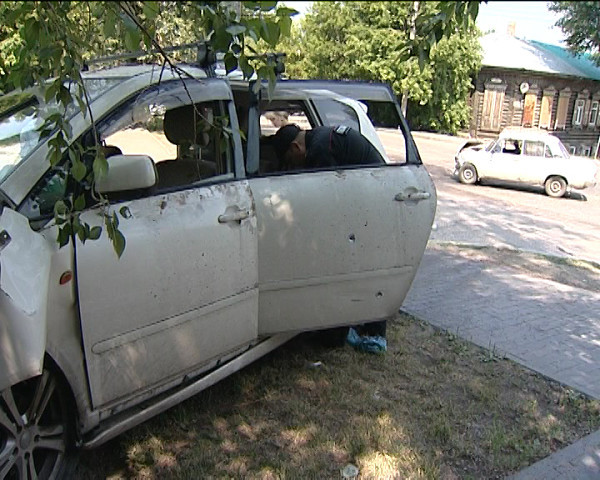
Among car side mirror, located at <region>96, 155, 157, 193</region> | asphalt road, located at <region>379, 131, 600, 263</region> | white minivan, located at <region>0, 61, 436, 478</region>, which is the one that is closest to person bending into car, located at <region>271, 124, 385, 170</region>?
white minivan, located at <region>0, 61, 436, 478</region>

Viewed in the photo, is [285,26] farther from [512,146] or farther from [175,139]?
[512,146]

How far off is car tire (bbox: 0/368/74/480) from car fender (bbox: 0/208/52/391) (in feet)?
0.77

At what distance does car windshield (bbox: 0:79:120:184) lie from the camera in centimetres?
267

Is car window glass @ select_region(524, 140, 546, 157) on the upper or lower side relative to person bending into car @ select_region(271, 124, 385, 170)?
lower

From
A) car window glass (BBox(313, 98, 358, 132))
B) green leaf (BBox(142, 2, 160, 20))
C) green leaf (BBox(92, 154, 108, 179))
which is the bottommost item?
green leaf (BBox(92, 154, 108, 179))

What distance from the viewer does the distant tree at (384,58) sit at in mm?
28516

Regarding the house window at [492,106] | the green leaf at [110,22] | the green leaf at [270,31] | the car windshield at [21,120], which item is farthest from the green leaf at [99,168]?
the house window at [492,106]

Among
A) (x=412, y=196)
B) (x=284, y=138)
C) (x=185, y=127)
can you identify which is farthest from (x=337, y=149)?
(x=185, y=127)

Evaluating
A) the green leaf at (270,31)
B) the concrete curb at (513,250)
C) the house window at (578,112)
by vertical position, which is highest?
the green leaf at (270,31)

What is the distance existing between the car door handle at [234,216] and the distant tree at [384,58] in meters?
Result: 24.0

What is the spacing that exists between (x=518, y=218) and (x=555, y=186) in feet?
13.6

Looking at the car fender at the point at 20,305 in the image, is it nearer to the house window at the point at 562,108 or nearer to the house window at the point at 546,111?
the house window at the point at 546,111

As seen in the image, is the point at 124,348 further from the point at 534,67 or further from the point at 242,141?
the point at 534,67

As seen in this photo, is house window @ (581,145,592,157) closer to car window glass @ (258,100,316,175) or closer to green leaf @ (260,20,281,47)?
car window glass @ (258,100,316,175)
